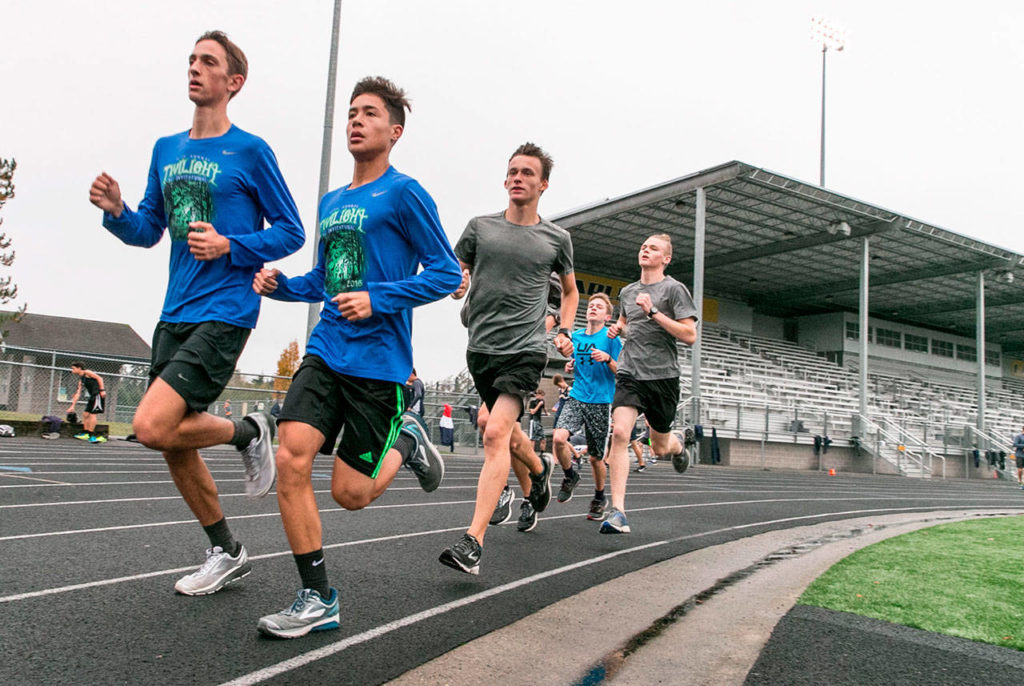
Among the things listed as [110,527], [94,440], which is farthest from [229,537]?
[94,440]

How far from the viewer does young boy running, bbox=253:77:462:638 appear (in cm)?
304

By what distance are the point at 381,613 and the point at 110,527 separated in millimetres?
2820

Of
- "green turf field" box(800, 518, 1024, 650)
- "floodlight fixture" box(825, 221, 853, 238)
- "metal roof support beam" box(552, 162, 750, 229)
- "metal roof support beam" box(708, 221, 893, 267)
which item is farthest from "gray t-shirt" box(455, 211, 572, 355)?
"metal roof support beam" box(708, 221, 893, 267)

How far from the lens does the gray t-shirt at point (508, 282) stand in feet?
15.4

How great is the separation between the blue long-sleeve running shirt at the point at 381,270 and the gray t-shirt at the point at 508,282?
1.27 m

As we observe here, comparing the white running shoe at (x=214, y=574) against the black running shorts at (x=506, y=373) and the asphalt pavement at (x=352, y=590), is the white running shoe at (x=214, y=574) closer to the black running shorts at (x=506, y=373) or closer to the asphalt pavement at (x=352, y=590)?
the asphalt pavement at (x=352, y=590)

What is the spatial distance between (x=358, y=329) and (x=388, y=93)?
3.54 feet

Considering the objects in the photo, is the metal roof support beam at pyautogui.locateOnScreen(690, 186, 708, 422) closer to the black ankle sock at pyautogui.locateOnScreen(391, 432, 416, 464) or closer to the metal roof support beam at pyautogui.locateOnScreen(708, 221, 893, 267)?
the metal roof support beam at pyautogui.locateOnScreen(708, 221, 893, 267)

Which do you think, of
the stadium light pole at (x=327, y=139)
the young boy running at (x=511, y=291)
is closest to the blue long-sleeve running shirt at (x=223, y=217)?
the young boy running at (x=511, y=291)

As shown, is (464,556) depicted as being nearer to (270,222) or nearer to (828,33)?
(270,222)

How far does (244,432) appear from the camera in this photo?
12.1ft

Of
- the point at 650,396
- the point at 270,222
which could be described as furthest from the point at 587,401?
the point at 270,222

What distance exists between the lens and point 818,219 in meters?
30.4

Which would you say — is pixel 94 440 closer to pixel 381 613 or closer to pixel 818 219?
pixel 381 613
